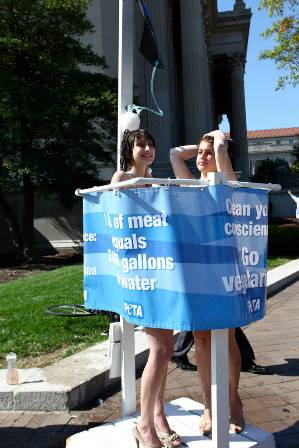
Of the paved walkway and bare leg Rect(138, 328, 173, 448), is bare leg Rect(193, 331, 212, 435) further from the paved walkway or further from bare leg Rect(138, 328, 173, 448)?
the paved walkway

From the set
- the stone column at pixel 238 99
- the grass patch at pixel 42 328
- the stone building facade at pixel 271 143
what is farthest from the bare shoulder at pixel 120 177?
the stone building facade at pixel 271 143

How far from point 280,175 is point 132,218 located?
109ft

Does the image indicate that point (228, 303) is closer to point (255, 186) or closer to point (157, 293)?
point (157, 293)

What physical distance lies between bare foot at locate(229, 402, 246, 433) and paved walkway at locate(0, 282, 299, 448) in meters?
0.33

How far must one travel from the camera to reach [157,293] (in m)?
2.85

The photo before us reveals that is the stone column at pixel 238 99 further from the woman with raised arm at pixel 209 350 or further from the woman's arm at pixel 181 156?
the woman with raised arm at pixel 209 350

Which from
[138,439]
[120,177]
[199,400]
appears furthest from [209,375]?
[120,177]

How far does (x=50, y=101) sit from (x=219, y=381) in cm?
1247

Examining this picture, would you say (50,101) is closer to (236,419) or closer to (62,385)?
(62,385)

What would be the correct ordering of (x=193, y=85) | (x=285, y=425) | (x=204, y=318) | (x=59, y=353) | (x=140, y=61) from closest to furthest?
(x=204, y=318) → (x=285, y=425) → (x=59, y=353) → (x=140, y=61) → (x=193, y=85)

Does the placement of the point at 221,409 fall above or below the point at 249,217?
below

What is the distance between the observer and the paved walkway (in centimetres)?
359

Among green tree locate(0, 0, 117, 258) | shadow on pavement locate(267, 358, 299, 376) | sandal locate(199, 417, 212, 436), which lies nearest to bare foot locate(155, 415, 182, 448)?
sandal locate(199, 417, 212, 436)

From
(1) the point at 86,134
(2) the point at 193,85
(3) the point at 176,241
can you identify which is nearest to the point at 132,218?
(3) the point at 176,241
